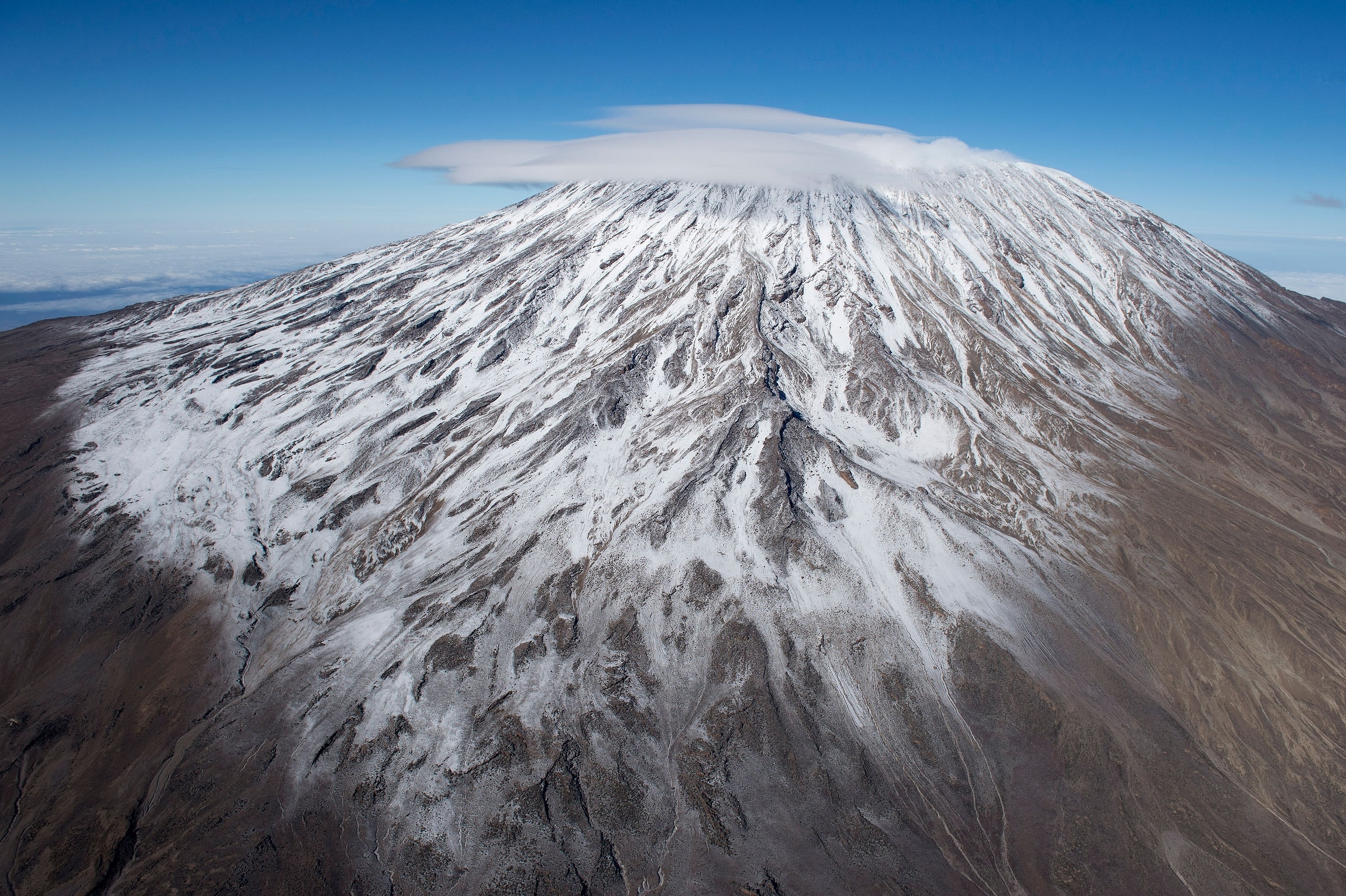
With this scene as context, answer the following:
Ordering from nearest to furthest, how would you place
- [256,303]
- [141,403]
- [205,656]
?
[205,656] → [141,403] → [256,303]

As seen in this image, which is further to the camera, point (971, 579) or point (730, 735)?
point (971, 579)

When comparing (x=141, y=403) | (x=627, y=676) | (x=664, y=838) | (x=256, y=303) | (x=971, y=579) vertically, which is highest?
(x=256, y=303)

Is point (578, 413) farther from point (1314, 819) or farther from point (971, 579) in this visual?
point (1314, 819)

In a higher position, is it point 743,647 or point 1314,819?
point 743,647

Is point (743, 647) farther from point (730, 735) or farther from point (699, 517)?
point (699, 517)

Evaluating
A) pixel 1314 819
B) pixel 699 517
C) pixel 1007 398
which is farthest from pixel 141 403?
pixel 1314 819

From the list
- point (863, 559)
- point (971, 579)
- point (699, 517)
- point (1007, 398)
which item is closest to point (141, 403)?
point (699, 517)

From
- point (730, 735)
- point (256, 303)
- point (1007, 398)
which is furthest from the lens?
point (256, 303)
